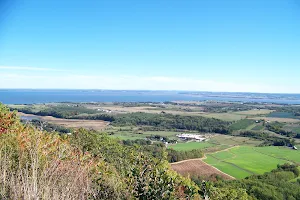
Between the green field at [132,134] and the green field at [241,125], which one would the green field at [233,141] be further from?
the green field at [132,134]

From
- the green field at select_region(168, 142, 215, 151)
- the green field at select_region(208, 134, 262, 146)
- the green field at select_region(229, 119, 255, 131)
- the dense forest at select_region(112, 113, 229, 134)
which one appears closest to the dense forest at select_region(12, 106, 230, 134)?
the dense forest at select_region(112, 113, 229, 134)

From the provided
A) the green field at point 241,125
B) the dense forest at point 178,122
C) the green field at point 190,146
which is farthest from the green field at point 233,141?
the green field at point 241,125

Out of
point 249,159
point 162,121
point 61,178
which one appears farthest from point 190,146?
point 61,178

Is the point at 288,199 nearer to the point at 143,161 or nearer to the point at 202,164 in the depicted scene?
the point at 202,164

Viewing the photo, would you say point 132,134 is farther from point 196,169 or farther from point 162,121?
point 196,169

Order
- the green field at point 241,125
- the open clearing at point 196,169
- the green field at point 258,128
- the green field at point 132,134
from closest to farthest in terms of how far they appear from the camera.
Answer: the open clearing at point 196,169, the green field at point 132,134, the green field at point 258,128, the green field at point 241,125

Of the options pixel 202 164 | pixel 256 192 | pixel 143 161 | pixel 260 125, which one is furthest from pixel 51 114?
pixel 143 161

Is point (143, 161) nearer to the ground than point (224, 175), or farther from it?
farther from it
